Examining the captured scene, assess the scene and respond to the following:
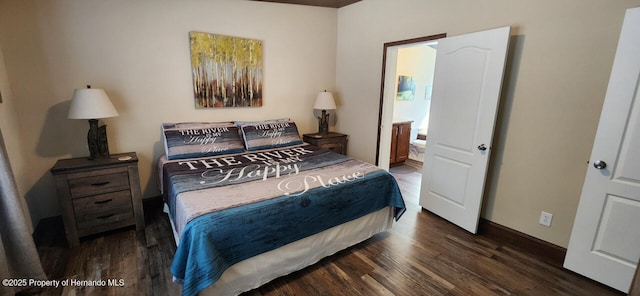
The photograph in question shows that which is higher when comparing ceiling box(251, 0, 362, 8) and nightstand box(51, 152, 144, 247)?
ceiling box(251, 0, 362, 8)

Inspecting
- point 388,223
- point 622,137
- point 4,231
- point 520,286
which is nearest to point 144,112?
point 4,231

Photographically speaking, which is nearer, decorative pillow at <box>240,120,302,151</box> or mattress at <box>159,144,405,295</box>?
mattress at <box>159,144,405,295</box>

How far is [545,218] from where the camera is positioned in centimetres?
218

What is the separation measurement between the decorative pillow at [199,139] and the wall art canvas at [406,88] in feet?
10.6

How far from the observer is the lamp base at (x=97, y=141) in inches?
92.0

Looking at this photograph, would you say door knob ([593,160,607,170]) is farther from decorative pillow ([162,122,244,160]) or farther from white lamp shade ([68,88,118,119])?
white lamp shade ([68,88,118,119])

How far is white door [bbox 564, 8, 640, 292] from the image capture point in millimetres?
1614

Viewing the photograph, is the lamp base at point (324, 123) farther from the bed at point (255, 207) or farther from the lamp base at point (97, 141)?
the lamp base at point (97, 141)

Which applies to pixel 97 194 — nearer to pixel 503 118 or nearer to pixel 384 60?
pixel 384 60

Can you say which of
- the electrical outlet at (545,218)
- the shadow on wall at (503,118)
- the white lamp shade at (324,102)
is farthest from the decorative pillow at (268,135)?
the electrical outlet at (545,218)

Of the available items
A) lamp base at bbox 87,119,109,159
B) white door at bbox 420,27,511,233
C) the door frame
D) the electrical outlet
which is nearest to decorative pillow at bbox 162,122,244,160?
lamp base at bbox 87,119,109,159

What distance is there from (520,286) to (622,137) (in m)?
1.16

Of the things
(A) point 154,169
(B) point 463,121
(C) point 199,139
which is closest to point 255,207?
(C) point 199,139

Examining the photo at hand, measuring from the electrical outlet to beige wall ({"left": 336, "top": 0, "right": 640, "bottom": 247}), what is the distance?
0.09 feet
